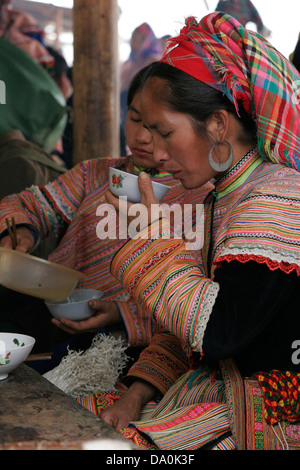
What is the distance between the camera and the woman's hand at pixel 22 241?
208 centimetres

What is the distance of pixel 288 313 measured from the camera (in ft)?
3.97

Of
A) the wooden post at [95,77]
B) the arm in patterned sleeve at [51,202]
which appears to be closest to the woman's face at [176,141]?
the arm in patterned sleeve at [51,202]

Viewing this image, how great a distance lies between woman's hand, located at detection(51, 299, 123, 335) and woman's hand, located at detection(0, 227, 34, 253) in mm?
377

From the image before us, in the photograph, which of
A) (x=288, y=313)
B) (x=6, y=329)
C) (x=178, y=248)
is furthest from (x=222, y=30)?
(x=6, y=329)

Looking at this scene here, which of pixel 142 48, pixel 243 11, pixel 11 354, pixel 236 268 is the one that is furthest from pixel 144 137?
pixel 142 48

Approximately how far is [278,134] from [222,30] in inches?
12.3

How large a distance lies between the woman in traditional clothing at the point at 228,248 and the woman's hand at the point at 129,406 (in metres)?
0.07

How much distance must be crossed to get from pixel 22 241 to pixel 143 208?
93 cm

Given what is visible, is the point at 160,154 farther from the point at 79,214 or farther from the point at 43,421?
the point at 79,214

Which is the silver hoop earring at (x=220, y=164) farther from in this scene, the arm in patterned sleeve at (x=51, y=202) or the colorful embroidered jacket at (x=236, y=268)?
the arm in patterned sleeve at (x=51, y=202)

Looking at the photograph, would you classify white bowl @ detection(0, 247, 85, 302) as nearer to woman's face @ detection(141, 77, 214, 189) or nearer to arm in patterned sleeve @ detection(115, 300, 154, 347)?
arm in patterned sleeve @ detection(115, 300, 154, 347)

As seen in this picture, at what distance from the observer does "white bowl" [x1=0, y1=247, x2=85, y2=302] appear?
1652mm

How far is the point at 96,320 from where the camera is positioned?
1847 millimetres
